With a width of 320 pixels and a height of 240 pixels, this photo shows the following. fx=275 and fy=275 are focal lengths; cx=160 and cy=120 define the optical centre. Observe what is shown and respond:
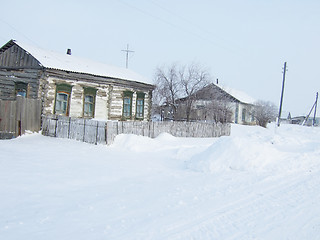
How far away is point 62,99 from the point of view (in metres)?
17.8

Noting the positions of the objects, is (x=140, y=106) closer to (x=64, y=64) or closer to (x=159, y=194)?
(x=64, y=64)

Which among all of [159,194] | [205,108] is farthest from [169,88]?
[159,194]

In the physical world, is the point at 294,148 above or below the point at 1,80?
below

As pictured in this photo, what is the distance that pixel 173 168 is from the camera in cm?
937

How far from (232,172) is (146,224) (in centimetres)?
493

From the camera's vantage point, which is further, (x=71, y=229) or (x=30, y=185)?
(x=30, y=185)

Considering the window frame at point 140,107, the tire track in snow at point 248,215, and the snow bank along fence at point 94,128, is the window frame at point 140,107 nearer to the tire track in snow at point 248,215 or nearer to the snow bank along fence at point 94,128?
the snow bank along fence at point 94,128

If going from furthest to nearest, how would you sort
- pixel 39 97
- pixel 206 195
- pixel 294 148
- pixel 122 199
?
pixel 39 97 → pixel 294 148 → pixel 206 195 → pixel 122 199

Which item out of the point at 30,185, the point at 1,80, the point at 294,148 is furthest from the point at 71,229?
the point at 1,80

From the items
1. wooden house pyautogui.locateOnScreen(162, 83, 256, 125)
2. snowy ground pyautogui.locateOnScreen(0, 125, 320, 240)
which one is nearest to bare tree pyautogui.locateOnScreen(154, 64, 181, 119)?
wooden house pyautogui.locateOnScreen(162, 83, 256, 125)

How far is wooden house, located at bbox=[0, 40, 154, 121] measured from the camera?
16.8 metres

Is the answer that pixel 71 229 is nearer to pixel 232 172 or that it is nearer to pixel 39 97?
pixel 232 172

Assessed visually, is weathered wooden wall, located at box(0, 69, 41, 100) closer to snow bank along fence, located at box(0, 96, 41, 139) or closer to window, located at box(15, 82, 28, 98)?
window, located at box(15, 82, 28, 98)

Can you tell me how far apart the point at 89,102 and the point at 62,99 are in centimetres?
195
